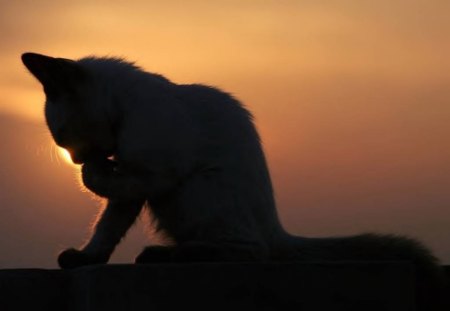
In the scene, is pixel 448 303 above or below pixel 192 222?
below

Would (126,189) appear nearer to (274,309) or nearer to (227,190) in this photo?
(227,190)

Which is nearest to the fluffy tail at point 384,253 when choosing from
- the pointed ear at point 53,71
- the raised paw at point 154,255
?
the raised paw at point 154,255

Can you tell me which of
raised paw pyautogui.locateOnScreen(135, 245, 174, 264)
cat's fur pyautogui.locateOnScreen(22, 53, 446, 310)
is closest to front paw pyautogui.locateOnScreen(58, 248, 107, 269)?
cat's fur pyautogui.locateOnScreen(22, 53, 446, 310)

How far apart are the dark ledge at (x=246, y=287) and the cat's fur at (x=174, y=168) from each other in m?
0.56

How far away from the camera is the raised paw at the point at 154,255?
4.75 metres

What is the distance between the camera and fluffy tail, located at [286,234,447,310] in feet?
15.7

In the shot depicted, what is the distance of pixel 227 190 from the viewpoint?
15.8 ft

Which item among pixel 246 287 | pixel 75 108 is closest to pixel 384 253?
pixel 246 287

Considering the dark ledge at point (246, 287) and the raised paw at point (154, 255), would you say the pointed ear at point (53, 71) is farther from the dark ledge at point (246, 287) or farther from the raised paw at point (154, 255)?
the dark ledge at point (246, 287)

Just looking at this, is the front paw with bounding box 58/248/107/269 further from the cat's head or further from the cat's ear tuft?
the cat's ear tuft

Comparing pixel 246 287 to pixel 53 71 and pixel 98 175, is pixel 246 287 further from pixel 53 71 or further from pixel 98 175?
pixel 53 71

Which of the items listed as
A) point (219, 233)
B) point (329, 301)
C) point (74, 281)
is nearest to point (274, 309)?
point (329, 301)

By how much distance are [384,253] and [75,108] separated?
219 centimetres

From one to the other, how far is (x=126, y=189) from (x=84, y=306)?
88 cm
